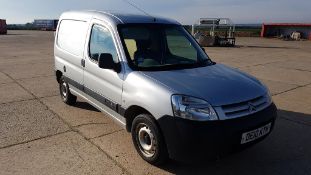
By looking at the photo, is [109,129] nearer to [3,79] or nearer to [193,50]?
[193,50]

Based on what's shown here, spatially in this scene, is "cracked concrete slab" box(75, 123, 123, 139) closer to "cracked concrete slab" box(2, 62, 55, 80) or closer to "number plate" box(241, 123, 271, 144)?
"number plate" box(241, 123, 271, 144)

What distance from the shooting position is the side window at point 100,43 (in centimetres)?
423

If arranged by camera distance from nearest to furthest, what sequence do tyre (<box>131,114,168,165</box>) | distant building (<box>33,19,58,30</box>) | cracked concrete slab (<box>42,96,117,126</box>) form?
1. tyre (<box>131,114,168,165</box>)
2. cracked concrete slab (<box>42,96,117,126</box>)
3. distant building (<box>33,19,58,30</box>)

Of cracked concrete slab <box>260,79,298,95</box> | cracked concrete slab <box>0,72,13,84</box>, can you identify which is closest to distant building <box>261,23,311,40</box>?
cracked concrete slab <box>260,79,298,95</box>

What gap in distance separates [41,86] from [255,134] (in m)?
6.07

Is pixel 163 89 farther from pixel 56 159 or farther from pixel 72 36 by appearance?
pixel 72 36

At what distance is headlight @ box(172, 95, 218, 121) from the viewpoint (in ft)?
10.3

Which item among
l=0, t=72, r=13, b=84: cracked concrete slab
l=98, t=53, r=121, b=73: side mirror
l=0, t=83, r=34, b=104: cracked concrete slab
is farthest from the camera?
l=0, t=72, r=13, b=84: cracked concrete slab

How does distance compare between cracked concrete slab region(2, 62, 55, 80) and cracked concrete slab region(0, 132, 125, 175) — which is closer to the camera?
cracked concrete slab region(0, 132, 125, 175)

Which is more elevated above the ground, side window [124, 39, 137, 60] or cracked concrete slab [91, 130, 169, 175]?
side window [124, 39, 137, 60]

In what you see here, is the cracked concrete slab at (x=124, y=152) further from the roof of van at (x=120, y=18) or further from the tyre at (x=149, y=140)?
the roof of van at (x=120, y=18)

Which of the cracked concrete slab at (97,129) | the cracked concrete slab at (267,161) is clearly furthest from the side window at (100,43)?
the cracked concrete slab at (267,161)

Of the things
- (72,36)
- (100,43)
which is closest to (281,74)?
(72,36)

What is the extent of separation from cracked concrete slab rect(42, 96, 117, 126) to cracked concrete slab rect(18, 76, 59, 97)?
0.63 m
